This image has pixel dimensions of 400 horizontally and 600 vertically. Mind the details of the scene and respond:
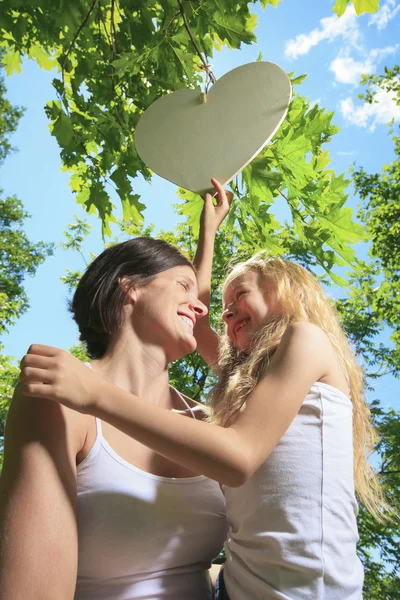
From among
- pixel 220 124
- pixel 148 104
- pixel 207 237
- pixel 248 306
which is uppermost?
pixel 148 104

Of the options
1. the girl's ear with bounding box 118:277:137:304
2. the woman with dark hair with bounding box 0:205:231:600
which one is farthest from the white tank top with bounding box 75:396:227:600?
the girl's ear with bounding box 118:277:137:304

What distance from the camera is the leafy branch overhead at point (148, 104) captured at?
7.48ft

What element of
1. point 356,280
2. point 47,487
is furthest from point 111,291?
point 356,280

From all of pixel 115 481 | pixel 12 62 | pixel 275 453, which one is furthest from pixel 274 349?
pixel 12 62

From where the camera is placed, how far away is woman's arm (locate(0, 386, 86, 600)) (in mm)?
1076

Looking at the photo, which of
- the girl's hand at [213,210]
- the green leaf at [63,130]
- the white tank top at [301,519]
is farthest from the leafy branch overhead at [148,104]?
the white tank top at [301,519]

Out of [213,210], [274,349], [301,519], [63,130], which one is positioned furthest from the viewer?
[63,130]

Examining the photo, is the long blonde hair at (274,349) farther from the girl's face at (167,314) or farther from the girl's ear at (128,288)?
the girl's ear at (128,288)

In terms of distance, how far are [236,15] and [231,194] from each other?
763 millimetres

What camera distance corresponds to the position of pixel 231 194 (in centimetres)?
223

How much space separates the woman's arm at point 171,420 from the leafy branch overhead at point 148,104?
3.92 ft

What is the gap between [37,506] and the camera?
1.11 m

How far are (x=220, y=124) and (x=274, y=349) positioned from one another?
2.79 ft

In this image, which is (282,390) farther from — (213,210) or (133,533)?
(213,210)
